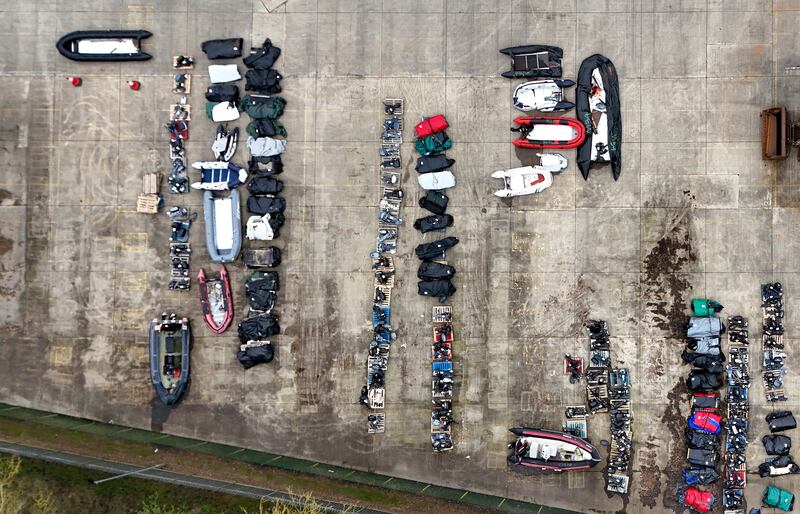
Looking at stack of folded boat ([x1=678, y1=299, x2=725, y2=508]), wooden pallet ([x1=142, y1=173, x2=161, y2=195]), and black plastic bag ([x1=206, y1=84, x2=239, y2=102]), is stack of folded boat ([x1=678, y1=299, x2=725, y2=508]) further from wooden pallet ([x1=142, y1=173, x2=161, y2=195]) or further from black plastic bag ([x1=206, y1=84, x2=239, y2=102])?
wooden pallet ([x1=142, y1=173, x2=161, y2=195])

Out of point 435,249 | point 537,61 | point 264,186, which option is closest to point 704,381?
point 435,249

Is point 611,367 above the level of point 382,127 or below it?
below

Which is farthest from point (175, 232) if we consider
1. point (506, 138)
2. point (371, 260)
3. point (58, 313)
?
point (506, 138)

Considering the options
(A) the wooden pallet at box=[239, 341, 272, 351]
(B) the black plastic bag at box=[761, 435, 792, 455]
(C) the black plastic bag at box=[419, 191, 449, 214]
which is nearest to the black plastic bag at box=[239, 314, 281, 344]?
(A) the wooden pallet at box=[239, 341, 272, 351]

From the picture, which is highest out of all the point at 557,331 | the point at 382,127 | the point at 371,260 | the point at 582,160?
the point at 382,127

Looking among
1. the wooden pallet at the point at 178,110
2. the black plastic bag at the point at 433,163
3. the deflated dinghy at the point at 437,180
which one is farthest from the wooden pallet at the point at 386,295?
the wooden pallet at the point at 178,110

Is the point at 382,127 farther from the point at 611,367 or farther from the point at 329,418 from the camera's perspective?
the point at 611,367

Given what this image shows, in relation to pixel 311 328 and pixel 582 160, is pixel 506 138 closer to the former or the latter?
pixel 582 160
